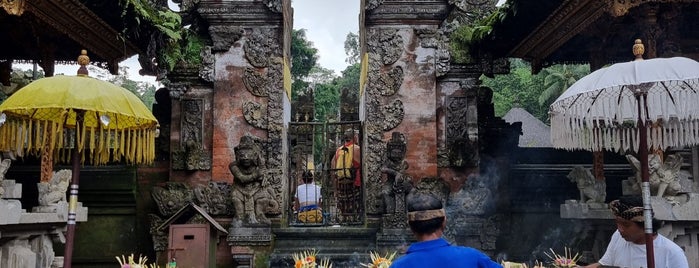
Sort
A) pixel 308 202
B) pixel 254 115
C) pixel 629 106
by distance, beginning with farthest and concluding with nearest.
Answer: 1. pixel 308 202
2. pixel 254 115
3. pixel 629 106

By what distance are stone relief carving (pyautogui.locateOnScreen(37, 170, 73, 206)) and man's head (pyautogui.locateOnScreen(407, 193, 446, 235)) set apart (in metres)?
5.79

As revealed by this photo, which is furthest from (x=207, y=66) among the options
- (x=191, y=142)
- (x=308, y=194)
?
(x=308, y=194)

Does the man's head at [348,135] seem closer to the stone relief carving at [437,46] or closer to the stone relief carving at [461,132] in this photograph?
the stone relief carving at [461,132]

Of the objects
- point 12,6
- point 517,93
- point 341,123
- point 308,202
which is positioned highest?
point 517,93

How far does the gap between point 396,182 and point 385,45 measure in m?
2.43

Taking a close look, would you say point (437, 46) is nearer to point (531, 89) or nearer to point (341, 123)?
point (341, 123)

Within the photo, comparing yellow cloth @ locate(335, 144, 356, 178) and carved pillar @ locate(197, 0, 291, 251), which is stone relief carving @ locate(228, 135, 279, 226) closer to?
carved pillar @ locate(197, 0, 291, 251)

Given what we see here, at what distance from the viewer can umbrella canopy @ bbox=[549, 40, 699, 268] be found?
181 inches

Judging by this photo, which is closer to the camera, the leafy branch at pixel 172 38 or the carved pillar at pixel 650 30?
the carved pillar at pixel 650 30

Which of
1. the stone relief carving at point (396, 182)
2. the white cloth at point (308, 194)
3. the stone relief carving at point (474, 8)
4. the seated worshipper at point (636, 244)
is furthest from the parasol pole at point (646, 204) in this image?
the white cloth at point (308, 194)

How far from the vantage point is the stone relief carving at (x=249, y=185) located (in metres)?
9.23

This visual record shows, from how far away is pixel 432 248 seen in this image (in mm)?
3084

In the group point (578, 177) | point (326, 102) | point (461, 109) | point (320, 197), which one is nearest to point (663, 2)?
point (578, 177)

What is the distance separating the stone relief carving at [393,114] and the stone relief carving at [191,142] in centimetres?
289
